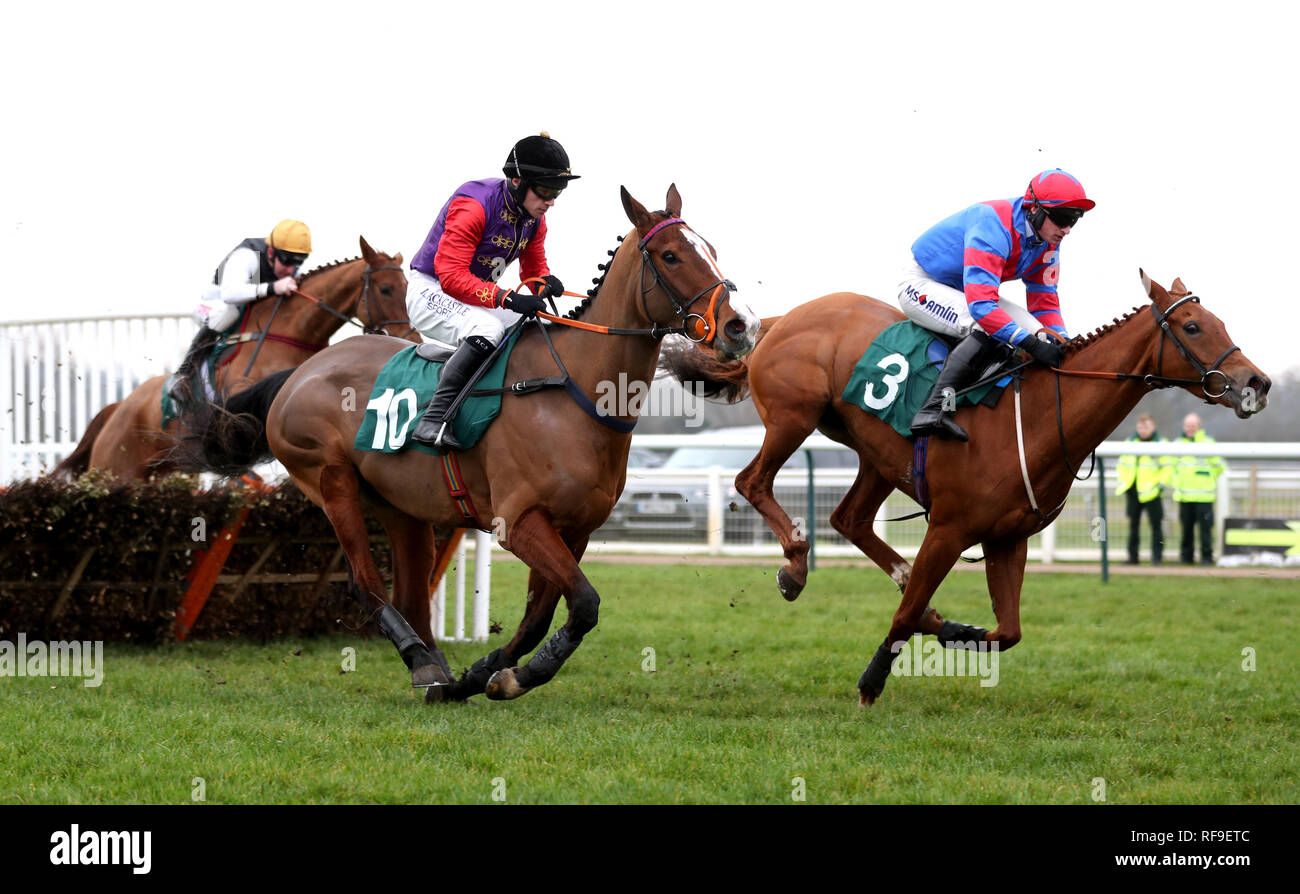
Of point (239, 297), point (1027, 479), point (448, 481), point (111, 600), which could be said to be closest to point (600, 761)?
point (448, 481)

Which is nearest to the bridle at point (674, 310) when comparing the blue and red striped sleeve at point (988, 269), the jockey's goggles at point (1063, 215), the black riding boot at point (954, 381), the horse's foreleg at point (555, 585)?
the horse's foreleg at point (555, 585)

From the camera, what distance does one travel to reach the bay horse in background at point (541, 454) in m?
5.22

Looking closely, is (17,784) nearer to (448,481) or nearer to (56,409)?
(448,481)

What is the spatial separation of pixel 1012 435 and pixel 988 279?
2.20 ft

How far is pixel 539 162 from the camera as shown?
224 inches

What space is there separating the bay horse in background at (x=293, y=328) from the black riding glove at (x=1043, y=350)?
3.84m

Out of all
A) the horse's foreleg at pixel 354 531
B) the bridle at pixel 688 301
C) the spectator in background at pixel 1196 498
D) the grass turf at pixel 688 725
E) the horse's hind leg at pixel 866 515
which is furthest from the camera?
the spectator in background at pixel 1196 498

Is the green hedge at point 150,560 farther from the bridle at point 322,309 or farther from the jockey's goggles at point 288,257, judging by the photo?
the jockey's goggles at point 288,257

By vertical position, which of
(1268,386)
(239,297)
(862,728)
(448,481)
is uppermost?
(239,297)

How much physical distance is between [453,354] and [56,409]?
19.7 ft

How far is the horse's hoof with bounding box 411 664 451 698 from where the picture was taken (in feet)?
19.0

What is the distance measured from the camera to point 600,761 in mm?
4691

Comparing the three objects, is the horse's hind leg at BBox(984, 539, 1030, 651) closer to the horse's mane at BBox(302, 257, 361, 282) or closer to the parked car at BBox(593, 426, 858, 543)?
the horse's mane at BBox(302, 257, 361, 282)

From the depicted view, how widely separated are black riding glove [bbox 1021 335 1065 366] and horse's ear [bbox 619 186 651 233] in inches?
67.1
